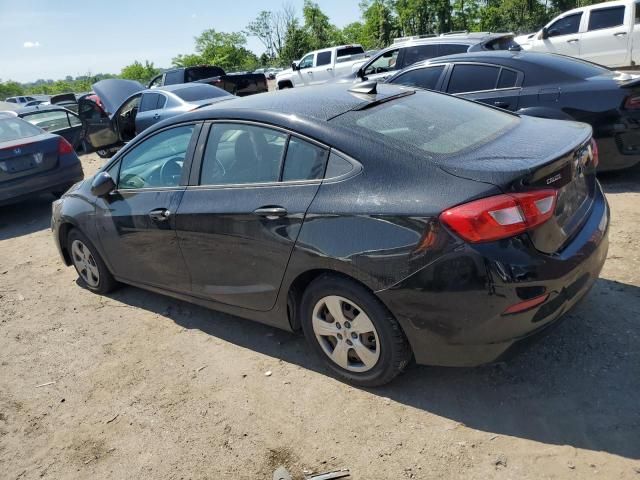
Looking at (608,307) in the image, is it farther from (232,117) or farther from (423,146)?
(232,117)

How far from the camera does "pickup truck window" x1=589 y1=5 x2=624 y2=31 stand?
38.4 feet

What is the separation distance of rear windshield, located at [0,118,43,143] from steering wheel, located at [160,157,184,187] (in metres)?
5.36

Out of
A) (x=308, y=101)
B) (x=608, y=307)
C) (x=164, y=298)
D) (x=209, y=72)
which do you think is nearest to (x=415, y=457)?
(x=608, y=307)

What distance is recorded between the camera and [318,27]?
60.2 m

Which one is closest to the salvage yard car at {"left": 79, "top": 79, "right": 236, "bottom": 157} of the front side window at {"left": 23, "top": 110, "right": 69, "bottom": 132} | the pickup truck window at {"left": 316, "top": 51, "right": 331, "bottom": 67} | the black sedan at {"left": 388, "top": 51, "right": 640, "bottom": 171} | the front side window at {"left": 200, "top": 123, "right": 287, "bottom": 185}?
the front side window at {"left": 23, "top": 110, "right": 69, "bottom": 132}

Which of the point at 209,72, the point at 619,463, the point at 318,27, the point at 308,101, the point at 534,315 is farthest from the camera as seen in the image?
the point at 318,27

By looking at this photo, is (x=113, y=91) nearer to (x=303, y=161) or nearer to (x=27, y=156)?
(x=27, y=156)

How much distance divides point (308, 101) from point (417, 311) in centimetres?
154

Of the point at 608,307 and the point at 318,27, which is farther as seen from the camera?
the point at 318,27

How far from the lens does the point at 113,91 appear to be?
12.0 meters

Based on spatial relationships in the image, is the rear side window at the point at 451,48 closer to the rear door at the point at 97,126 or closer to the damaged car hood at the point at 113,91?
the rear door at the point at 97,126

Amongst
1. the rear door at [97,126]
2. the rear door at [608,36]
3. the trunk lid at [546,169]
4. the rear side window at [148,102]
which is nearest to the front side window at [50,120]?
the rear door at [97,126]

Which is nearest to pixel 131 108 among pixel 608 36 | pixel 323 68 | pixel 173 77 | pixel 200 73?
pixel 200 73

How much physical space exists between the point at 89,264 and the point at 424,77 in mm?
4495
